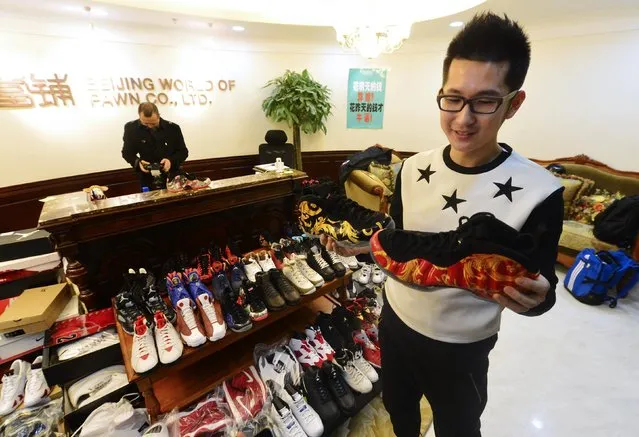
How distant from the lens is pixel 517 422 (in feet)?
4.88

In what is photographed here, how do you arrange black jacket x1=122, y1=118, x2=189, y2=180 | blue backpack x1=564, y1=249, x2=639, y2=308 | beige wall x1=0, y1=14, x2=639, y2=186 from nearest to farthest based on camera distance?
blue backpack x1=564, y1=249, x2=639, y2=308 < black jacket x1=122, y1=118, x2=189, y2=180 < beige wall x1=0, y1=14, x2=639, y2=186

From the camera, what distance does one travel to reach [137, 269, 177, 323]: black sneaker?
1271 millimetres

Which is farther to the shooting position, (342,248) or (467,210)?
(342,248)

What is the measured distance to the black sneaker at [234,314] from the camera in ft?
4.15

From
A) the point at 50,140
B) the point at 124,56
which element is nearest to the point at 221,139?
the point at 124,56

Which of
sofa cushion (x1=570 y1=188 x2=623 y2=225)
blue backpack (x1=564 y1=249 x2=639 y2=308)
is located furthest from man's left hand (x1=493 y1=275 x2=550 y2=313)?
sofa cushion (x1=570 y1=188 x2=623 y2=225)

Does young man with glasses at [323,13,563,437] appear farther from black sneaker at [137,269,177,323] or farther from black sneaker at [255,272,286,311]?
black sneaker at [137,269,177,323]

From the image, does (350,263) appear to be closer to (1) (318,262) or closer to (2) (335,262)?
(2) (335,262)

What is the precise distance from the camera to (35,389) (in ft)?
4.32

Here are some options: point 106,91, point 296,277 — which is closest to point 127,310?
point 296,277

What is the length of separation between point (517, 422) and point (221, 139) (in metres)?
4.42

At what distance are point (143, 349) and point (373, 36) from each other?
3.05 meters

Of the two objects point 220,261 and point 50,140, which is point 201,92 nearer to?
point 50,140

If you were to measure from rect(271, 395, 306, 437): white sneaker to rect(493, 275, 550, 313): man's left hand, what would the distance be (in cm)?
100
